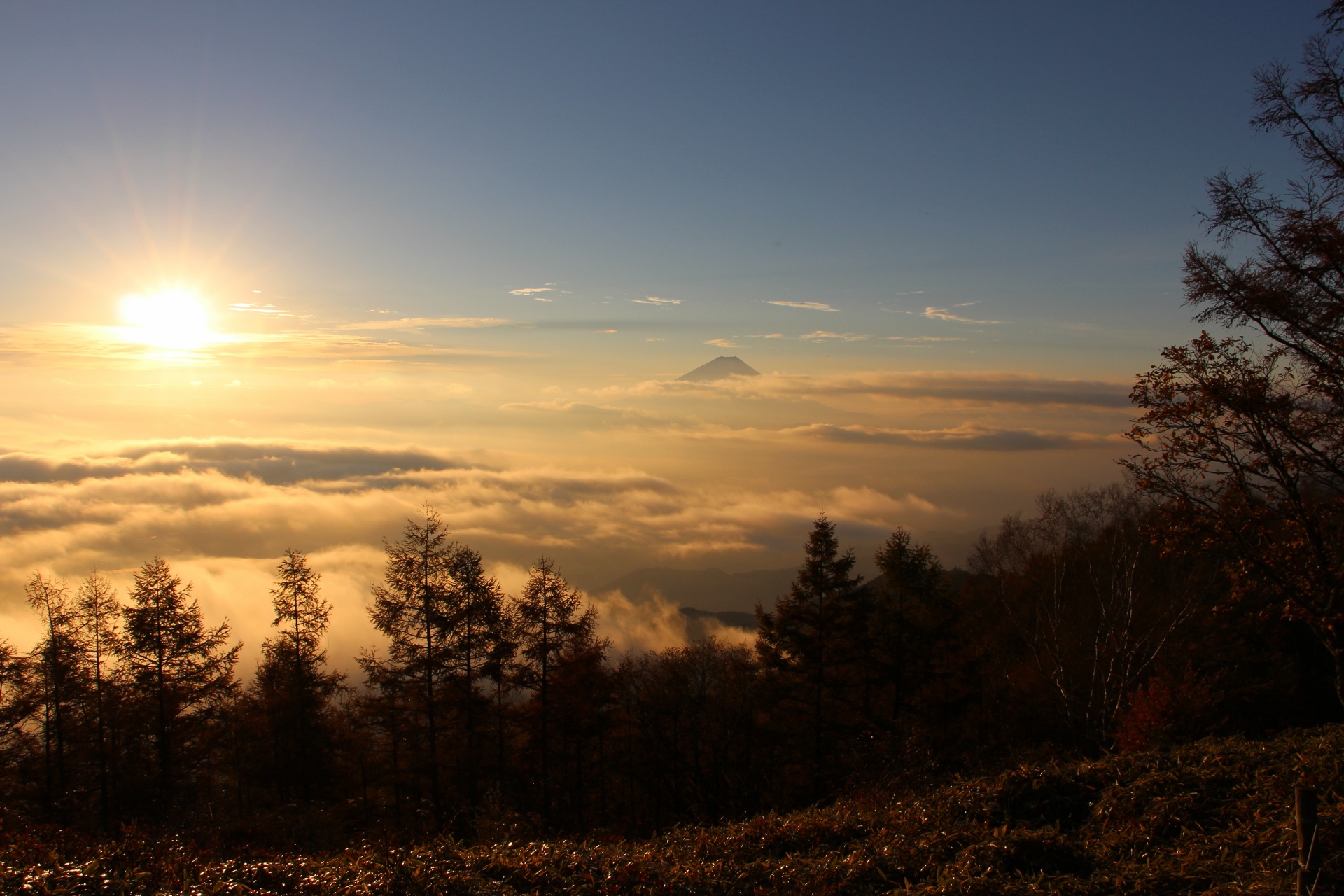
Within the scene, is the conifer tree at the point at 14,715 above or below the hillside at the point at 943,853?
below

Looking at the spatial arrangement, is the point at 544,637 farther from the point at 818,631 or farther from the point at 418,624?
the point at 818,631

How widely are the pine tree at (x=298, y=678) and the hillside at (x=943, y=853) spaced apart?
1556 centimetres

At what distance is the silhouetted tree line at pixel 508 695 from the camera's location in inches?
872

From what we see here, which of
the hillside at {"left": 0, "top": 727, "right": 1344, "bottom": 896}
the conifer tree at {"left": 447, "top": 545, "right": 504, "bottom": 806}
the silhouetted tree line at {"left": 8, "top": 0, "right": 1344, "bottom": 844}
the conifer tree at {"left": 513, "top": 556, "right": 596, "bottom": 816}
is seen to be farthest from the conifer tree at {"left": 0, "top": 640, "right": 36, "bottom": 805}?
the hillside at {"left": 0, "top": 727, "right": 1344, "bottom": 896}

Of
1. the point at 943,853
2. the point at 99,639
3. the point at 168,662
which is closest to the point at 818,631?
the point at 943,853

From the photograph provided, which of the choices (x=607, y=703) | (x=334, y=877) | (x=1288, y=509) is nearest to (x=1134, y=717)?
(x=1288, y=509)

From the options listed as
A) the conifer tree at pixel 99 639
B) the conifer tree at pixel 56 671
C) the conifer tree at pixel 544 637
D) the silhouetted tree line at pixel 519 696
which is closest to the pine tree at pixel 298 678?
the silhouetted tree line at pixel 519 696

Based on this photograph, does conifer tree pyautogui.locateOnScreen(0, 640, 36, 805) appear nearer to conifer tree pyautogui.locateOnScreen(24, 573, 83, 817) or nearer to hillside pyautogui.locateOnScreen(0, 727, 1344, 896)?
conifer tree pyautogui.locateOnScreen(24, 573, 83, 817)

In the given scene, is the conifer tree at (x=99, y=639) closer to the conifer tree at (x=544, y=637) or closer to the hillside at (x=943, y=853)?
the conifer tree at (x=544, y=637)

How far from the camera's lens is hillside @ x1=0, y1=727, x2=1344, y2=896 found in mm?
6703

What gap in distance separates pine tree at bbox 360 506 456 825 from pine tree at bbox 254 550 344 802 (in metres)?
3.73

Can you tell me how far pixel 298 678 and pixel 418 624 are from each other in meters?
6.11

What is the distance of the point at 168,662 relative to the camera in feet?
78.6

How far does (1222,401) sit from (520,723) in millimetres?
21054
